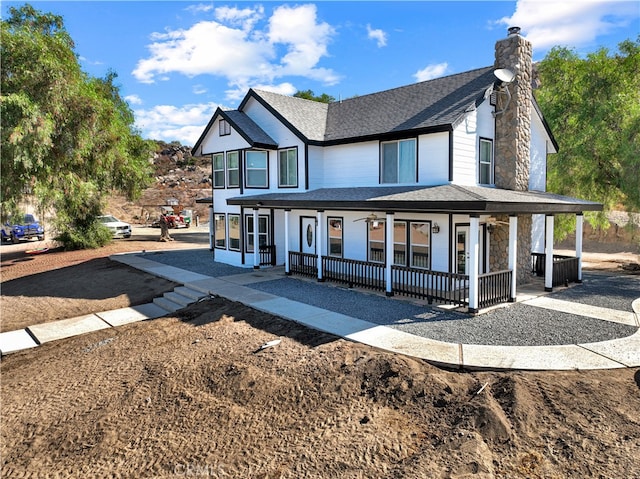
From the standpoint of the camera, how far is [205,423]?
6.69 metres

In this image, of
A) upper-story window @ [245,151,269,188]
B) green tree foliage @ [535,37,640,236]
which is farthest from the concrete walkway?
green tree foliage @ [535,37,640,236]

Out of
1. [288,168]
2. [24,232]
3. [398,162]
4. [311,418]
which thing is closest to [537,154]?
[398,162]

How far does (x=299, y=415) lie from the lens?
21.8ft

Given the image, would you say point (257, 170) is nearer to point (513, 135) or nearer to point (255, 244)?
point (255, 244)

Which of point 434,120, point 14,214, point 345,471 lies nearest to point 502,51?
point 434,120

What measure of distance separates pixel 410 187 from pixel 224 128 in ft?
33.2

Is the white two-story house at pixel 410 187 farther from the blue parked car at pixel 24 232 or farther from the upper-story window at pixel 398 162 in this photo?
the blue parked car at pixel 24 232

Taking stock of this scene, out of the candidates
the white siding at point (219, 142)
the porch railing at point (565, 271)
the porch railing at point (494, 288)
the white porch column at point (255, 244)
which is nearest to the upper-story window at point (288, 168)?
the white siding at point (219, 142)

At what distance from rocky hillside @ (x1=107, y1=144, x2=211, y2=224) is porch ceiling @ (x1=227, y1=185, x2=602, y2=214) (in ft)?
104

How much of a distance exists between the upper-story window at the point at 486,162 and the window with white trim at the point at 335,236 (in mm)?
5411

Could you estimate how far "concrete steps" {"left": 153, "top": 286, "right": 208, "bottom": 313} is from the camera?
13.6 metres

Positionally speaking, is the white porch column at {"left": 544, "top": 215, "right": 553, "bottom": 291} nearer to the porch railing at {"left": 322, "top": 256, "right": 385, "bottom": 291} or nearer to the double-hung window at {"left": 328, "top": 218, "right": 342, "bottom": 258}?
the porch railing at {"left": 322, "top": 256, "right": 385, "bottom": 291}

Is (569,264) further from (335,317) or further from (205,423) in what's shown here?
(205,423)

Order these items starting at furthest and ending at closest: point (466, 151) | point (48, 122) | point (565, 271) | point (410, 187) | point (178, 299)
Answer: point (48, 122) < point (565, 271) < point (410, 187) < point (466, 151) < point (178, 299)
